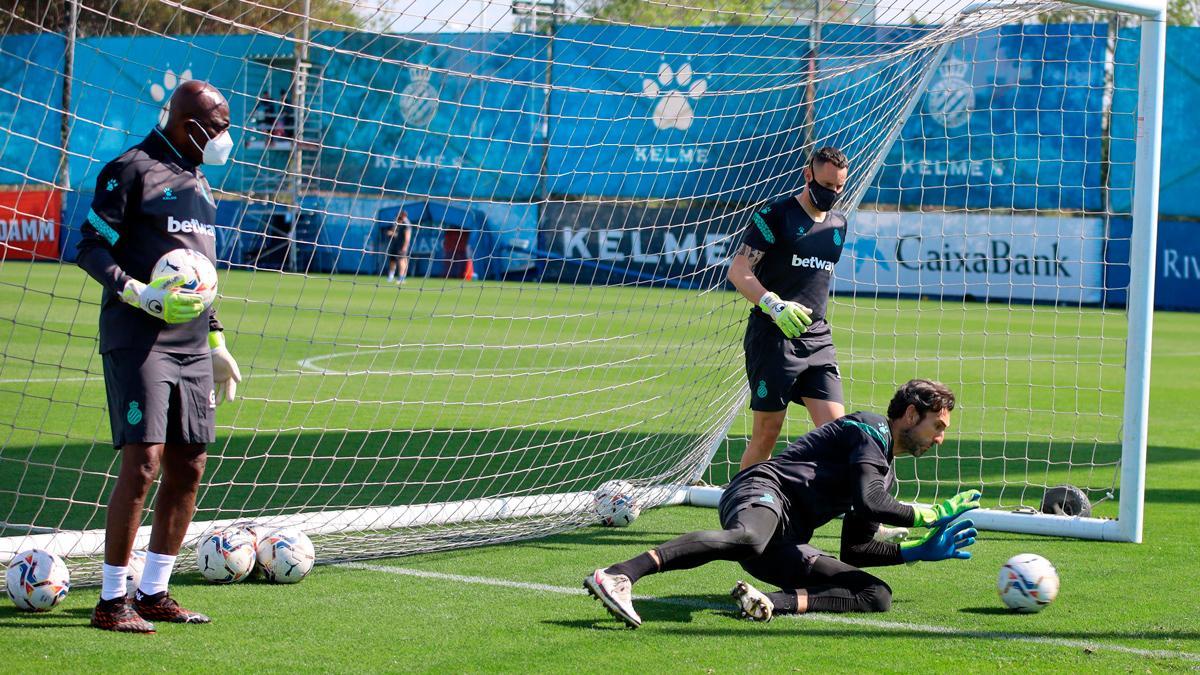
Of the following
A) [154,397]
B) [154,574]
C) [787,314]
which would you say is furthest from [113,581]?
[787,314]

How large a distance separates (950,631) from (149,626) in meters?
2.95

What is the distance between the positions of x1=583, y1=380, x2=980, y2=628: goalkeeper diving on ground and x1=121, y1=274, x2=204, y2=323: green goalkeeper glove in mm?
1749

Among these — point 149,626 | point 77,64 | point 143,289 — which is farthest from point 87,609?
point 77,64

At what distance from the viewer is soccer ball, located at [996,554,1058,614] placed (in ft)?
18.1

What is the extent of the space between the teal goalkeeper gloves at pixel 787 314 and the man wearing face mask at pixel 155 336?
9.01 ft

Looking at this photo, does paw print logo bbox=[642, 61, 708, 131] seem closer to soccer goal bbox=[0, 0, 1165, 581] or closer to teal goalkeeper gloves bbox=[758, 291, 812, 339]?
soccer goal bbox=[0, 0, 1165, 581]

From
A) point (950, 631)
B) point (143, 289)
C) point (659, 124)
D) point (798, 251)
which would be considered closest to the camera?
point (143, 289)

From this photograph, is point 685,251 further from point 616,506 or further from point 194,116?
point 194,116

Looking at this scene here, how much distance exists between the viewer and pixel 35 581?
202 inches

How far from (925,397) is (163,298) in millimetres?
2892

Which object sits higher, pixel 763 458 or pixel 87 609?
pixel 763 458

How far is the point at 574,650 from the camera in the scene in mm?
4781

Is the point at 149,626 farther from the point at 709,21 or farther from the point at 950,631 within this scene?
the point at 709,21

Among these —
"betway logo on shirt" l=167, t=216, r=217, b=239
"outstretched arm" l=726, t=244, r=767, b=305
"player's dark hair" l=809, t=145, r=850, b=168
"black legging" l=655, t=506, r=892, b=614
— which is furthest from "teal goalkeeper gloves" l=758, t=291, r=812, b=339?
"betway logo on shirt" l=167, t=216, r=217, b=239
